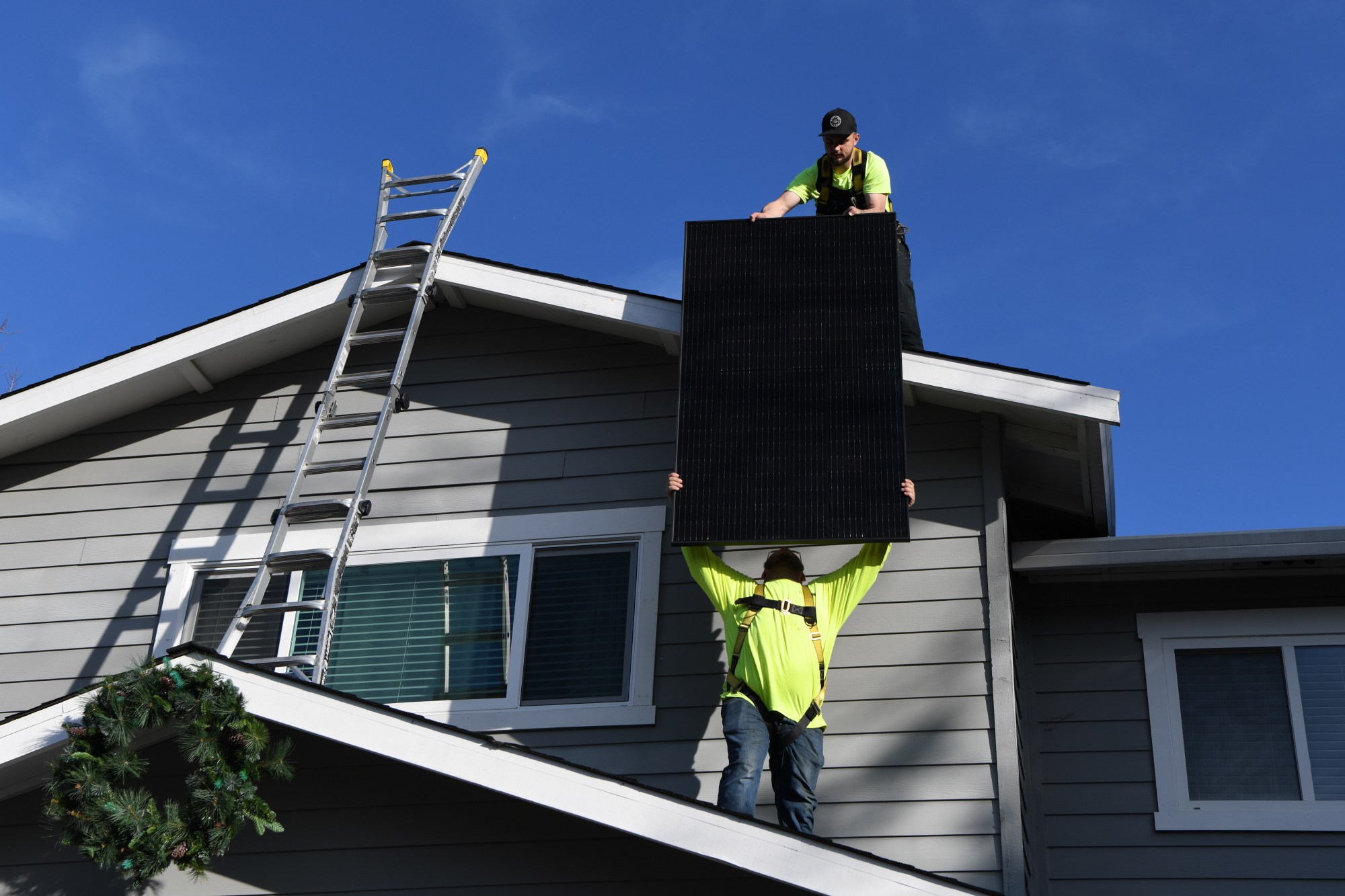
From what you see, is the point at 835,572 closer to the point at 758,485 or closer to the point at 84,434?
the point at 758,485

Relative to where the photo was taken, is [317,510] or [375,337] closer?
[317,510]

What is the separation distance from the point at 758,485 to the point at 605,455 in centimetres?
137

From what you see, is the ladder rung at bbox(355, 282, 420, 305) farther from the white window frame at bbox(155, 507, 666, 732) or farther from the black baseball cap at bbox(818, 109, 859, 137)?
the black baseball cap at bbox(818, 109, 859, 137)

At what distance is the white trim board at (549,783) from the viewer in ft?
18.4

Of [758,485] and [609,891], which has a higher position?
[758,485]

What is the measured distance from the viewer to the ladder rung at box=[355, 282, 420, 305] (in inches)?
348

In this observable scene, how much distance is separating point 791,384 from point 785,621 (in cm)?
131

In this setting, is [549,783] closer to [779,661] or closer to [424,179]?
[779,661]

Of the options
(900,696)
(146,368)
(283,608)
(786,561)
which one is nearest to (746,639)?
(786,561)

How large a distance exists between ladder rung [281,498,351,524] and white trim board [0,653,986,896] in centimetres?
164

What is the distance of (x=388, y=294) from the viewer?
8.92 metres

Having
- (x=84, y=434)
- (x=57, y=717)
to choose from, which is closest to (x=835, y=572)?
(x=57, y=717)

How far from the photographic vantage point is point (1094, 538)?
7.99 metres

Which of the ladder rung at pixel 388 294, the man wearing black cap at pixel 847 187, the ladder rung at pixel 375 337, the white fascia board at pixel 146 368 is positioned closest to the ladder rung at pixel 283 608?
the ladder rung at pixel 375 337
